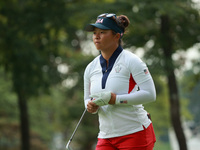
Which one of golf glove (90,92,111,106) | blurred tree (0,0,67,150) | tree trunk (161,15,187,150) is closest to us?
golf glove (90,92,111,106)

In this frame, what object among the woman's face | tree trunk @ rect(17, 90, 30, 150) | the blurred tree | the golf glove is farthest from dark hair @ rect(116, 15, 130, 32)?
tree trunk @ rect(17, 90, 30, 150)

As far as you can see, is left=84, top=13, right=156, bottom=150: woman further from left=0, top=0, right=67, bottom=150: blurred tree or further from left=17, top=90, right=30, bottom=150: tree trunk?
left=17, top=90, right=30, bottom=150: tree trunk

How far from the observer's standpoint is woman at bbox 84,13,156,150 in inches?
113

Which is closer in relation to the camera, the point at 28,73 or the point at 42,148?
the point at 28,73

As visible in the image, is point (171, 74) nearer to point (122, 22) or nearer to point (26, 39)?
point (26, 39)

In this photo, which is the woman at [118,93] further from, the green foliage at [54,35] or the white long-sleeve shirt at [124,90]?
the green foliage at [54,35]

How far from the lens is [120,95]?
2873mm

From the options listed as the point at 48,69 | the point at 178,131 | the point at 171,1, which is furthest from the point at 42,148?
the point at 171,1

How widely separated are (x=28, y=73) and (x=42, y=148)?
719cm

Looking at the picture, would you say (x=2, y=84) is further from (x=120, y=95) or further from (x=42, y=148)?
(x=120, y=95)

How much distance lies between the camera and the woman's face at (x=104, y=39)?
10.1 ft

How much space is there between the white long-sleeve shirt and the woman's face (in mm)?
83

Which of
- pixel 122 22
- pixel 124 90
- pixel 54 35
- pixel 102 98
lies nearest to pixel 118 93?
pixel 124 90

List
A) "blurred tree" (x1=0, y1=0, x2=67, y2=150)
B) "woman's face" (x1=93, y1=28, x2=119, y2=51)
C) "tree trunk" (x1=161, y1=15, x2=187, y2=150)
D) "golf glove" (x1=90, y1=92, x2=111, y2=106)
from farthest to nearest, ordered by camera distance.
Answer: "blurred tree" (x1=0, y1=0, x2=67, y2=150), "tree trunk" (x1=161, y1=15, x2=187, y2=150), "woman's face" (x1=93, y1=28, x2=119, y2=51), "golf glove" (x1=90, y1=92, x2=111, y2=106)
